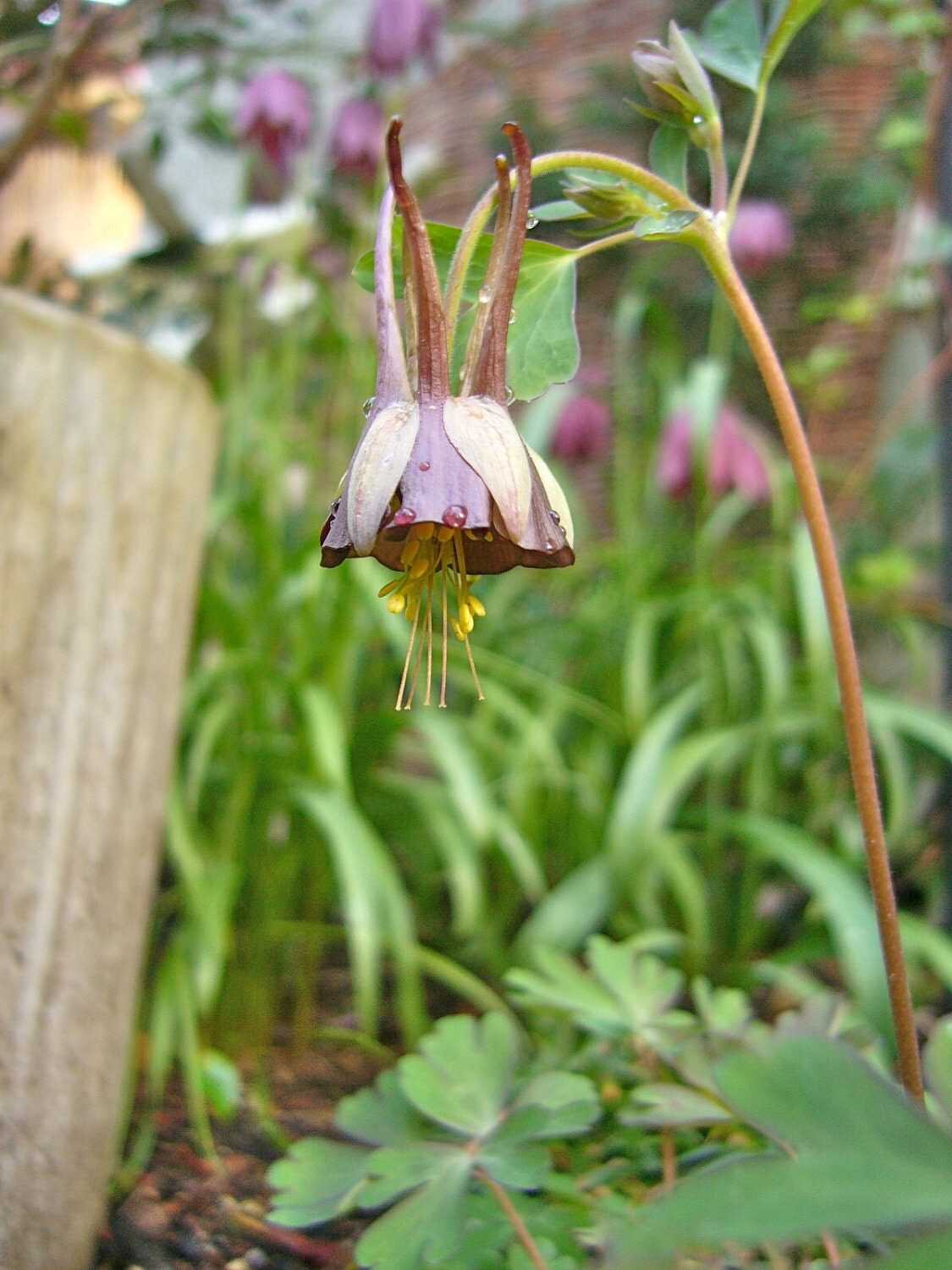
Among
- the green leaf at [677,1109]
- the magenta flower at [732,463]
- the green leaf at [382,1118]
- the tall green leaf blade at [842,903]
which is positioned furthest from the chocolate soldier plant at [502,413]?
the magenta flower at [732,463]

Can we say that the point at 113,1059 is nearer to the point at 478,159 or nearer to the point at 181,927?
the point at 181,927

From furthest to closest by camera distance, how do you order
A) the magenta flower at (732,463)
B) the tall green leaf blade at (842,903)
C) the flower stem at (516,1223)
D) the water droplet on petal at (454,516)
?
the magenta flower at (732,463)
the tall green leaf blade at (842,903)
the flower stem at (516,1223)
the water droplet on petal at (454,516)

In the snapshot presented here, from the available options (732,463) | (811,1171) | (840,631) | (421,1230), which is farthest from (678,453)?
(811,1171)

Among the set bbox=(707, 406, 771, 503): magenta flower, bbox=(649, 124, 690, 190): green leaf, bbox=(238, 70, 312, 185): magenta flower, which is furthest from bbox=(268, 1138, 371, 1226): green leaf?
bbox=(238, 70, 312, 185): magenta flower

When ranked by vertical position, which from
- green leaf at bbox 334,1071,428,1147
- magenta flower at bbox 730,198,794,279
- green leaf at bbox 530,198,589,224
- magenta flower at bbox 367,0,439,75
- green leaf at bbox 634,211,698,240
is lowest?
green leaf at bbox 334,1071,428,1147

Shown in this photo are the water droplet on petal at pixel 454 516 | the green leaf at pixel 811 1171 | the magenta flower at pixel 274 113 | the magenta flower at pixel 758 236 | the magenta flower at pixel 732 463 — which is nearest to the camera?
the green leaf at pixel 811 1171

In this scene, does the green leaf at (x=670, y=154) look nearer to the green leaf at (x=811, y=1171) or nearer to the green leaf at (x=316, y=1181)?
the green leaf at (x=811, y=1171)

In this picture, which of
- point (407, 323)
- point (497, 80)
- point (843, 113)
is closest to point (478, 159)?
point (497, 80)

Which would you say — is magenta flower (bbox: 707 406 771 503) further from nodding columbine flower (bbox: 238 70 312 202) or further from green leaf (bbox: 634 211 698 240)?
green leaf (bbox: 634 211 698 240)
